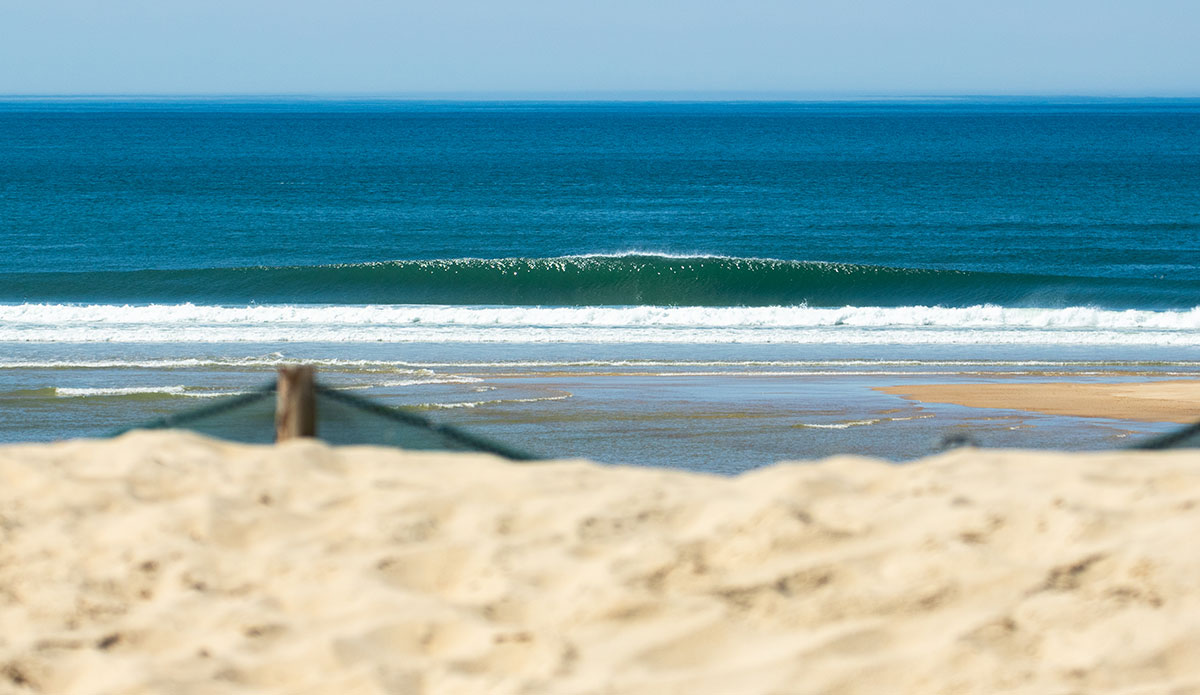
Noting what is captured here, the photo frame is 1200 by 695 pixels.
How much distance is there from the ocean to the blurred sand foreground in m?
1.30

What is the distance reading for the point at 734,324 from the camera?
21.0 metres

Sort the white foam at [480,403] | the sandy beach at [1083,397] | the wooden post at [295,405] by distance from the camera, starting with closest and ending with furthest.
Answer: the wooden post at [295,405], the white foam at [480,403], the sandy beach at [1083,397]

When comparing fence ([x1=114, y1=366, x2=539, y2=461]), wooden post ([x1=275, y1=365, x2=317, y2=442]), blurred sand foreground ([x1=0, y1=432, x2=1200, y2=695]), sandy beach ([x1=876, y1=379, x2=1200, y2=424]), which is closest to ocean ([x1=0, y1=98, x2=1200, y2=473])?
sandy beach ([x1=876, y1=379, x2=1200, y2=424])

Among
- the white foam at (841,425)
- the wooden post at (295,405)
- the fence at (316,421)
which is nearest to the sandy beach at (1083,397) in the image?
the white foam at (841,425)

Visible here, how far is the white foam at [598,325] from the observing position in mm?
19047

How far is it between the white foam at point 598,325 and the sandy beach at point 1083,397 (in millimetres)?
4681

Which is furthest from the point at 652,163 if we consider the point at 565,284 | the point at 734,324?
the point at 734,324

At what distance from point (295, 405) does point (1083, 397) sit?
415 inches

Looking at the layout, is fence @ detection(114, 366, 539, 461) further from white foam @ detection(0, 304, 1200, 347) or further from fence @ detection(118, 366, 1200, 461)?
white foam @ detection(0, 304, 1200, 347)

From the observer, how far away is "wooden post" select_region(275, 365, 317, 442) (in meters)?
5.80

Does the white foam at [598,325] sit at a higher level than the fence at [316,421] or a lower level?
lower

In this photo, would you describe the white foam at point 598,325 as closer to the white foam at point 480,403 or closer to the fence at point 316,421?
the white foam at point 480,403

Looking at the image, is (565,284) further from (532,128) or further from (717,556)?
(532,128)

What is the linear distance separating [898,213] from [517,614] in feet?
136
